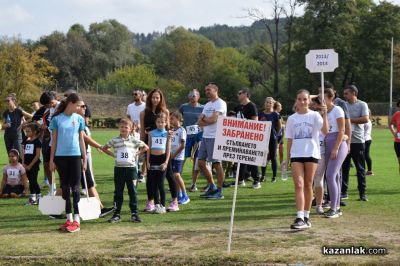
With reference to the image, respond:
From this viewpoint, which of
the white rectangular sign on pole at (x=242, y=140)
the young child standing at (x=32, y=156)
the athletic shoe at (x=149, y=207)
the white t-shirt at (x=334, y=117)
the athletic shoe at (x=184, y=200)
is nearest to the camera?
the white rectangular sign on pole at (x=242, y=140)

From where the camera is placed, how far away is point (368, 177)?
592 inches

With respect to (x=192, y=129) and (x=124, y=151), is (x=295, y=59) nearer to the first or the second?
(x=192, y=129)

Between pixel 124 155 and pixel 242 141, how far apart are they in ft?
7.76

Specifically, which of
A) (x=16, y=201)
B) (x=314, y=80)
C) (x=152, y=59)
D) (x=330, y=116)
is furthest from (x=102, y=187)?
(x=152, y=59)

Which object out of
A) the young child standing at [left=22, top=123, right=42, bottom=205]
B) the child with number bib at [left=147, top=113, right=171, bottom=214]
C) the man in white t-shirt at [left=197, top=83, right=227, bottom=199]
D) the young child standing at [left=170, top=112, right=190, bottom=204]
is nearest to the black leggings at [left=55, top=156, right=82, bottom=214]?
the child with number bib at [left=147, top=113, right=171, bottom=214]

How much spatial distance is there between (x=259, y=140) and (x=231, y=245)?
1368mm

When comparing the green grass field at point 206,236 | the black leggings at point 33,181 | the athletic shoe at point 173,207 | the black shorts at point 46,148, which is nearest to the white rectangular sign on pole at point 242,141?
the green grass field at point 206,236

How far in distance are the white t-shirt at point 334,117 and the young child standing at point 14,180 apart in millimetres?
6353

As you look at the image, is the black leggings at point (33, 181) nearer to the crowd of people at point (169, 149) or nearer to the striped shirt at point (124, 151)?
the crowd of people at point (169, 149)

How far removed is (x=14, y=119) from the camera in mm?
14258

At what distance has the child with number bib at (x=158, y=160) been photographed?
384 inches

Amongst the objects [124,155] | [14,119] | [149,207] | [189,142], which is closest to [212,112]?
[189,142]

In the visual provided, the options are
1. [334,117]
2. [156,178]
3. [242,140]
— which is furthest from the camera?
A: [156,178]

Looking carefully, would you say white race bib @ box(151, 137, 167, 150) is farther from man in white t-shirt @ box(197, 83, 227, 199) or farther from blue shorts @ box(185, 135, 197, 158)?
blue shorts @ box(185, 135, 197, 158)
